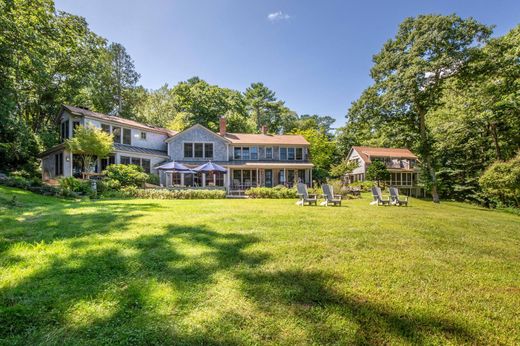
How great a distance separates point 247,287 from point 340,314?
1.18m

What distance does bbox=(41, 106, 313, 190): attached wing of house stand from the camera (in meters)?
22.1

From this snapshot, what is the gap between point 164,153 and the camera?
2633cm

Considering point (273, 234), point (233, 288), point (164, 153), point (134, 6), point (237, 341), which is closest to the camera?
point (237, 341)

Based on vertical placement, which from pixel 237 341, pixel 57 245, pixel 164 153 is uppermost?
pixel 164 153

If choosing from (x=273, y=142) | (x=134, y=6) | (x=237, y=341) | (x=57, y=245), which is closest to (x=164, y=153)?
(x=273, y=142)

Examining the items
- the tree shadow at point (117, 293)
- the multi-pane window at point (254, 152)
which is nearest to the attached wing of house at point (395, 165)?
the multi-pane window at point (254, 152)

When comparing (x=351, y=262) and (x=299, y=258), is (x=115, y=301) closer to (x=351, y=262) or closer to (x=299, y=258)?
(x=299, y=258)

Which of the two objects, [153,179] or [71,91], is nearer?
[153,179]

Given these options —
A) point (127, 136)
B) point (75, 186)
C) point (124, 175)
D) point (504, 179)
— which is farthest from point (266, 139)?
point (504, 179)

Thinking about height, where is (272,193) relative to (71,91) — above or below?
below

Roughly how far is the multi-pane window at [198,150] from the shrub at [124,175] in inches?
279

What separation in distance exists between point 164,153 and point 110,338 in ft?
84.5

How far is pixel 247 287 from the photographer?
3320 millimetres

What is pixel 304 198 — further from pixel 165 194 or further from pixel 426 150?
pixel 426 150
